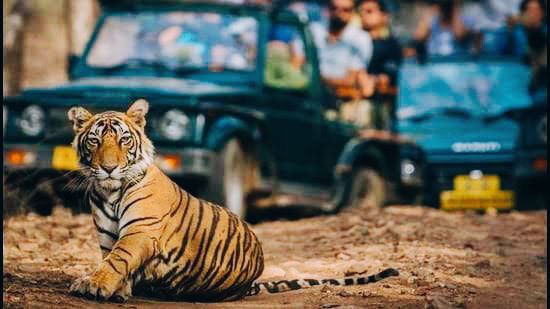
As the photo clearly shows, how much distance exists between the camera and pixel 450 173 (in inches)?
588

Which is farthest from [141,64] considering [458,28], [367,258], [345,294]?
[458,28]

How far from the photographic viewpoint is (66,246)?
8594mm

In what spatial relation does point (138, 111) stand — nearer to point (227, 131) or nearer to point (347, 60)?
point (227, 131)

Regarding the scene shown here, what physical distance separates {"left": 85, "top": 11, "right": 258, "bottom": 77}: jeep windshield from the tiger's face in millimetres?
4503

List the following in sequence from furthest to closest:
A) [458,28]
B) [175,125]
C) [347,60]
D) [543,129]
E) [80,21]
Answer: [458,28]
[80,21]
[347,60]
[543,129]
[175,125]

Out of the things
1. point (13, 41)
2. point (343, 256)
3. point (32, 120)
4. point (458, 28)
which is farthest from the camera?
point (458, 28)

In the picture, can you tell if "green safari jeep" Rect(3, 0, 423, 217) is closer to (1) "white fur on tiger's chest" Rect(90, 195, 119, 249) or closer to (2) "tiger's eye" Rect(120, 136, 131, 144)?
(1) "white fur on tiger's chest" Rect(90, 195, 119, 249)

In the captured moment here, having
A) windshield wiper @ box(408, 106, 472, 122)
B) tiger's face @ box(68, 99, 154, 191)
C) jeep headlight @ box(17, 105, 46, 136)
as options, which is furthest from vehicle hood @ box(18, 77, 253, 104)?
windshield wiper @ box(408, 106, 472, 122)

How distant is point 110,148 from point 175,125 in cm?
369

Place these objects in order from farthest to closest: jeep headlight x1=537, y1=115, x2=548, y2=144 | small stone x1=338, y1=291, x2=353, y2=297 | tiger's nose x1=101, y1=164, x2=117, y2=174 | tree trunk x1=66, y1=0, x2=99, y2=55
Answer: tree trunk x1=66, y1=0, x2=99, y2=55
jeep headlight x1=537, y1=115, x2=548, y2=144
small stone x1=338, y1=291, x2=353, y2=297
tiger's nose x1=101, y1=164, x2=117, y2=174

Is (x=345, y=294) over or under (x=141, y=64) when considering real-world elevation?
under

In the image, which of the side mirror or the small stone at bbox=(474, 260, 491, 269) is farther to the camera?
the side mirror

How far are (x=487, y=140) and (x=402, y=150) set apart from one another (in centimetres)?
156

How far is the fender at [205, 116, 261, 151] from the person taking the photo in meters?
9.59
